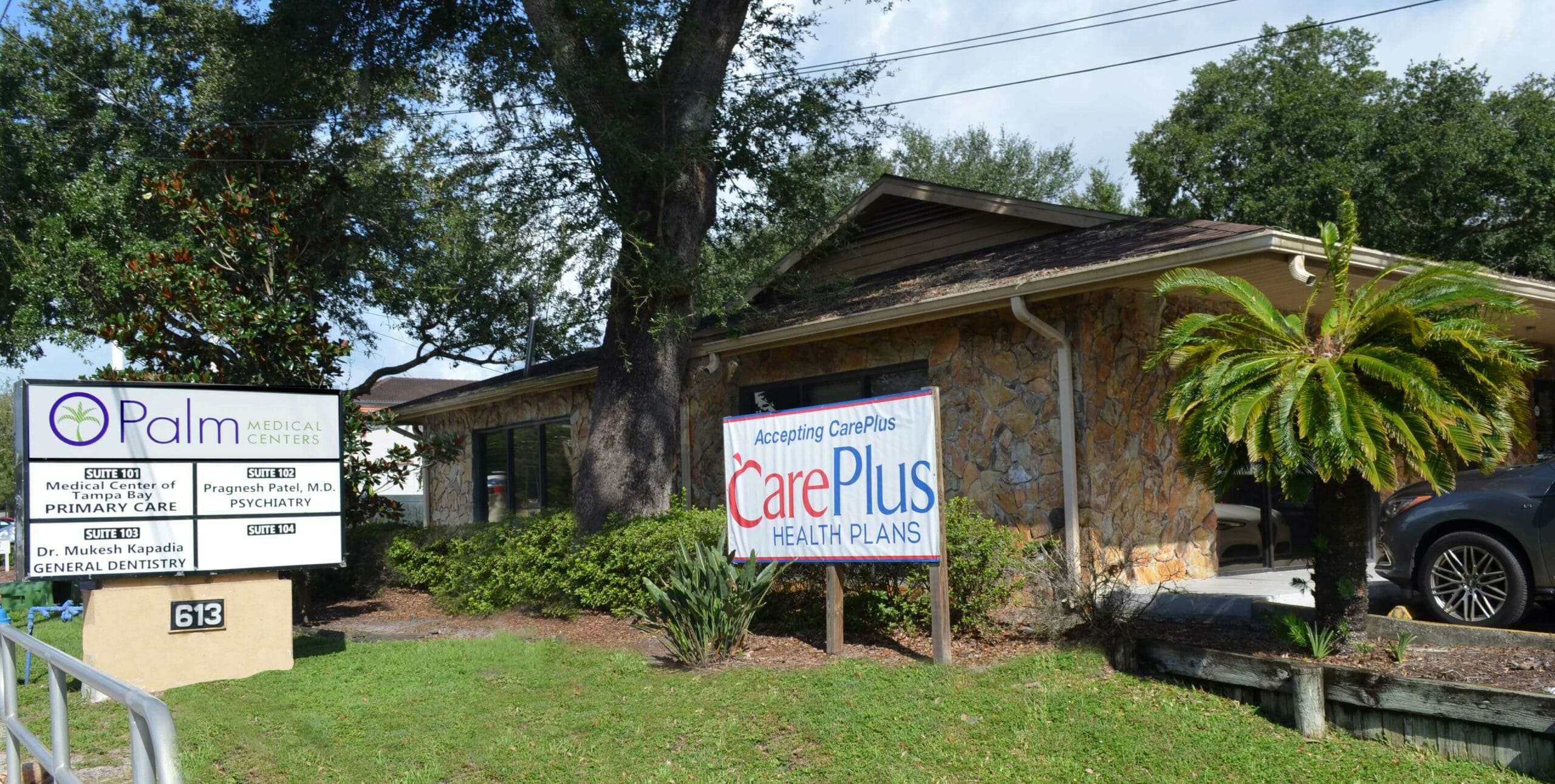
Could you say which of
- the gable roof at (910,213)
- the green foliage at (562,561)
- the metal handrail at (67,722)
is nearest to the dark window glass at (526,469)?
the green foliage at (562,561)

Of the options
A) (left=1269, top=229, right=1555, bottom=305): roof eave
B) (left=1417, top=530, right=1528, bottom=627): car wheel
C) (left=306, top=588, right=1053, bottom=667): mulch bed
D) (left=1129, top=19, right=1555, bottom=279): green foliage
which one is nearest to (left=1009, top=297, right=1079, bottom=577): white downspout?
(left=1269, top=229, right=1555, bottom=305): roof eave

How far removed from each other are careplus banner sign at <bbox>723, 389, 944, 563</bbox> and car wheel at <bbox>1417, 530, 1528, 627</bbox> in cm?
352

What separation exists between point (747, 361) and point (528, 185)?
3687 mm

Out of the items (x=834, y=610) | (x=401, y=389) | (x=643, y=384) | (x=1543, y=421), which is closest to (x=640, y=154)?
(x=643, y=384)

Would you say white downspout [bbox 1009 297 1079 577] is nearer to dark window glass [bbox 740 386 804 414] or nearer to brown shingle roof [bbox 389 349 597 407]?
dark window glass [bbox 740 386 804 414]

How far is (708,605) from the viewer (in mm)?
8930

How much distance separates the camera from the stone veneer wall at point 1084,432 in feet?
36.6

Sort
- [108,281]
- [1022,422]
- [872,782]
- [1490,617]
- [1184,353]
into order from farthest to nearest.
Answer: [108,281] → [1022,422] → [1490,617] → [1184,353] → [872,782]

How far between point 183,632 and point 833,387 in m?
7.25

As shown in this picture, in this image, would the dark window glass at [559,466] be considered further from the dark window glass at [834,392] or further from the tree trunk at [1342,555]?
the tree trunk at [1342,555]

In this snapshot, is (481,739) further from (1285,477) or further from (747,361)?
(747,361)

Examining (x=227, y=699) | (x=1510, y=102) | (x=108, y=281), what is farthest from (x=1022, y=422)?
(x=1510, y=102)

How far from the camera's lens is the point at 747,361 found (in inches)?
591

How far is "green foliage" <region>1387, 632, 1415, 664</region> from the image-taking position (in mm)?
6977
